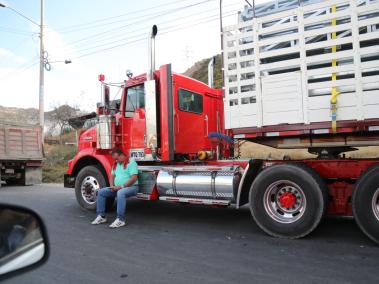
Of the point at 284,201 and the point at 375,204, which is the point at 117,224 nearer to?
the point at 284,201

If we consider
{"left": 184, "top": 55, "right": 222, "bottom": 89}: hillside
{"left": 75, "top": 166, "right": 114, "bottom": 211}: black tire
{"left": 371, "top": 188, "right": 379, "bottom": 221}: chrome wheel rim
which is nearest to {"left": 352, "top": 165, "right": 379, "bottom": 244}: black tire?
{"left": 371, "top": 188, "right": 379, "bottom": 221}: chrome wheel rim

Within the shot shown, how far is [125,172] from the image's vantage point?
269 inches

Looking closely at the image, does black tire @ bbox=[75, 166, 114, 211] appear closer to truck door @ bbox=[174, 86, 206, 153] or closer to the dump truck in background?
truck door @ bbox=[174, 86, 206, 153]

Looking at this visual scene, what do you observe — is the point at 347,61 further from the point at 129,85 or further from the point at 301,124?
the point at 129,85

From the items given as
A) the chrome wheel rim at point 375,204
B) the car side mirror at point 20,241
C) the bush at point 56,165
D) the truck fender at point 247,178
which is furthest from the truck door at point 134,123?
the bush at point 56,165

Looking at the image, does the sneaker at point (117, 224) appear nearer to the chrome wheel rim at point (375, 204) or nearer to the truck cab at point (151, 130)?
the truck cab at point (151, 130)

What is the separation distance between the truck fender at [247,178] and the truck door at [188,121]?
1722mm

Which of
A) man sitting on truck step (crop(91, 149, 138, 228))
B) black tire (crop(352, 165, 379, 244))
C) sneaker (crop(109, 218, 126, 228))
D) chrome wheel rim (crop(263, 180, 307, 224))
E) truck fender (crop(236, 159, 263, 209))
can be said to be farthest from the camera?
man sitting on truck step (crop(91, 149, 138, 228))

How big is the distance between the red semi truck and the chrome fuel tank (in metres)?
0.02

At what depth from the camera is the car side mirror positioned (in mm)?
1695

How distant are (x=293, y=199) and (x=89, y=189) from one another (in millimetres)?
3985

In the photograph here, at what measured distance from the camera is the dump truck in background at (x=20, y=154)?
47.2 ft

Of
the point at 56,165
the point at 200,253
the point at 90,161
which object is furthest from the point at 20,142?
the point at 200,253

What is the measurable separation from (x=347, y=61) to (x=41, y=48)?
65.3ft
